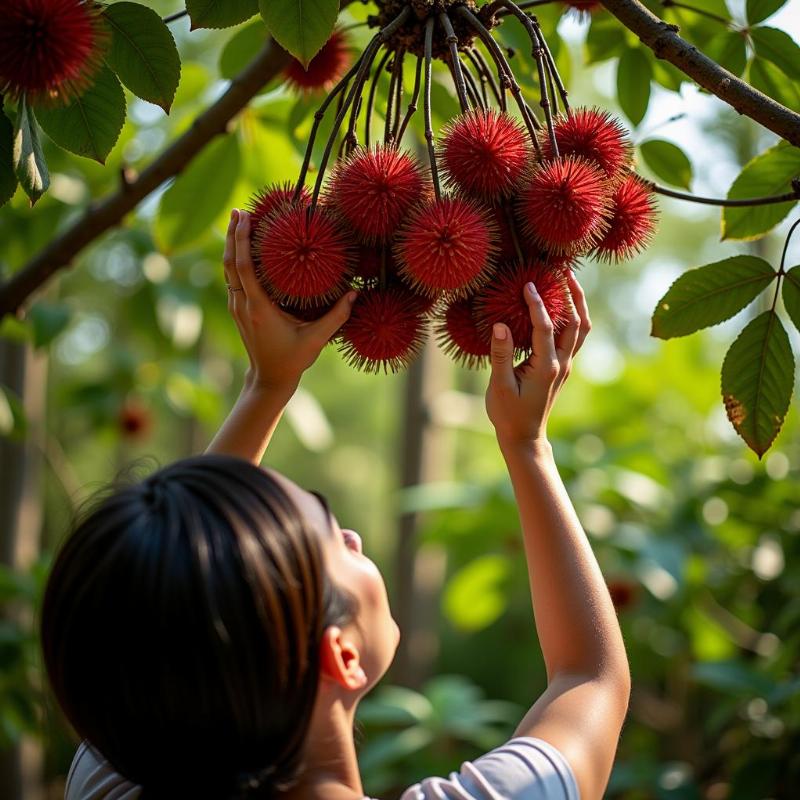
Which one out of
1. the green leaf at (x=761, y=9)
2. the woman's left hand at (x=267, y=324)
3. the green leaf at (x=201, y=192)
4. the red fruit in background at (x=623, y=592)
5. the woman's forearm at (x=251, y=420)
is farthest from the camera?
the red fruit in background at (x=623, y=592)

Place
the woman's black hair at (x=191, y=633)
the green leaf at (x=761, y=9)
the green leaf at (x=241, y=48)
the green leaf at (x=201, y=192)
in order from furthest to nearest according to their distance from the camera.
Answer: the green leaf at (x=201, y=192), the green leaf at (x=241, y=48), the green leaf at (x=761, y=9), the woman's black hair at (x=191, y=633)

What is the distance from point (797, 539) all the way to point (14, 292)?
166 centimetres

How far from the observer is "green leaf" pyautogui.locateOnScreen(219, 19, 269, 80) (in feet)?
3.97

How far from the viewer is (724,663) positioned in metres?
1.87

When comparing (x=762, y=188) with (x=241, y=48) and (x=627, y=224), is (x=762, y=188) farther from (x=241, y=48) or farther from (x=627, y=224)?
(x=241, y=48)

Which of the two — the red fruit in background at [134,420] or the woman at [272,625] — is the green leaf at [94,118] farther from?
the red fruit in background at [134,420]

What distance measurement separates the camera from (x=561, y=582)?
75cm

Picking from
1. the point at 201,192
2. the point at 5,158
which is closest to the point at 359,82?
the point at 5,158

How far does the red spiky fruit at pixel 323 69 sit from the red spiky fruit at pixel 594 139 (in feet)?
1.10

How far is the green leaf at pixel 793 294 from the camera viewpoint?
82 centimetres

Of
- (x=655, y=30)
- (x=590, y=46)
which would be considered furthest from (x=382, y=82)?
(x=655, y=30)

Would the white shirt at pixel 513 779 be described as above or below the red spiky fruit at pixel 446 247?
below

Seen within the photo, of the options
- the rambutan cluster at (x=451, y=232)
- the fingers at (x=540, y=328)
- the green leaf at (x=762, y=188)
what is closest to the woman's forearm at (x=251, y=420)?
the rambutan cluster at (x=451, y=232)

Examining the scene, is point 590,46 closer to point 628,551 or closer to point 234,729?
point 234,729
